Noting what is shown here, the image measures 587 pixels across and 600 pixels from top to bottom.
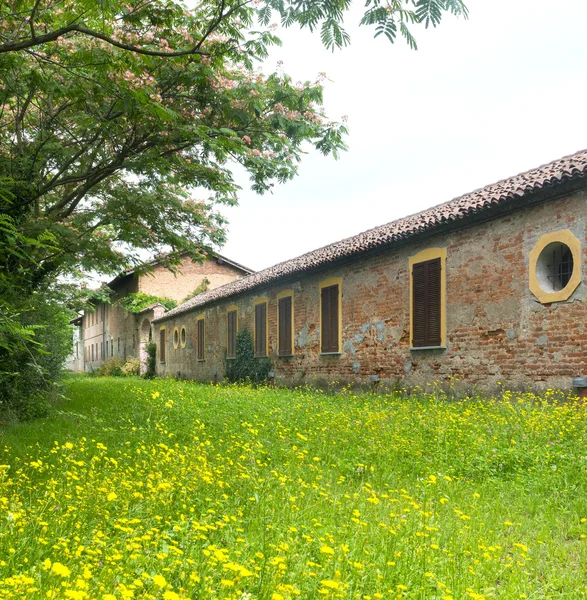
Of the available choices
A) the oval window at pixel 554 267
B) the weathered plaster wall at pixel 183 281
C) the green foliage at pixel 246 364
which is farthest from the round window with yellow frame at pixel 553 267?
the weathered plaster wall at pixel 183 281

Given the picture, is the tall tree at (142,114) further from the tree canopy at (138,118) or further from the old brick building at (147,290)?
the old brick building at (147,290)

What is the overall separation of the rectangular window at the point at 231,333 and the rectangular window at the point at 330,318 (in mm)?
6630

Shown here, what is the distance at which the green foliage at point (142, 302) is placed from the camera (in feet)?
107

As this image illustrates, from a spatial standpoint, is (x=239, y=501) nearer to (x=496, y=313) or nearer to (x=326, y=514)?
(x=326, y=514)

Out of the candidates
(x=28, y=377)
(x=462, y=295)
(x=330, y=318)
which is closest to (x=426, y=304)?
(x=462, y=295)

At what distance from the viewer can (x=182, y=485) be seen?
4.64 m

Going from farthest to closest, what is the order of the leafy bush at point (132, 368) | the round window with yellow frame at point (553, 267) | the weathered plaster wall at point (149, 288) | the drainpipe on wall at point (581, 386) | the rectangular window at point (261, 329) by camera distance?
the leafy bush at point (132, 368), the weathered plaster wall at point (149, 288), the rectangular window at point (261, 329), the round window with yellow frame at point (553, 267), the drainpipe on wall at point (581, 386)

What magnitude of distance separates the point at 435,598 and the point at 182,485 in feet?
7.70

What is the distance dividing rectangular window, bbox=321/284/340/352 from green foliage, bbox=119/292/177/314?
1920 centimetres

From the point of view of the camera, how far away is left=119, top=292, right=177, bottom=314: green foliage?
3275 centimetres

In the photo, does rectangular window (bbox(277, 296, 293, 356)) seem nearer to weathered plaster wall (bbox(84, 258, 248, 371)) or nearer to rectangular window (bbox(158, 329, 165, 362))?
weathered plaster wall (bbox(84, 258, 248, 371))

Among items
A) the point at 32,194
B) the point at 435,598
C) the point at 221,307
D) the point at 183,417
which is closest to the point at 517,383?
the point at 183,417

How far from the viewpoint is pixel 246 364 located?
19.6 metres

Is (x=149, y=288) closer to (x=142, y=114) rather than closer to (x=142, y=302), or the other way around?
(x=142, y=302)
